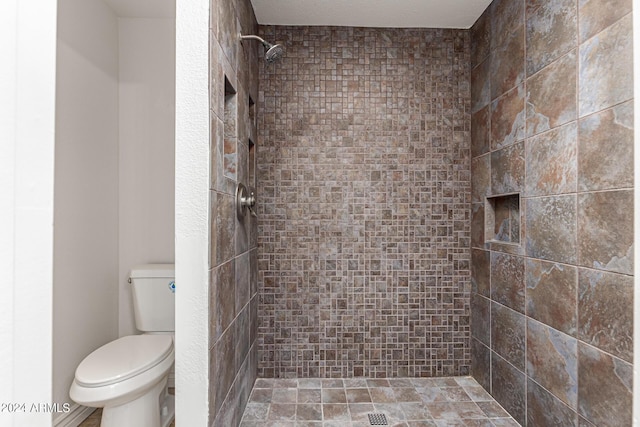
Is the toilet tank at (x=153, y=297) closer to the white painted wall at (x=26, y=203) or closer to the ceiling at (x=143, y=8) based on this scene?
the ceiling at (x=143, y=8)

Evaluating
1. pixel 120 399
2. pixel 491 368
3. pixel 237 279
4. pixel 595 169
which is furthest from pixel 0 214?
pixel 491 368

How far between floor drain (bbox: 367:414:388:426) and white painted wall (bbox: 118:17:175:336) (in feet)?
5.22

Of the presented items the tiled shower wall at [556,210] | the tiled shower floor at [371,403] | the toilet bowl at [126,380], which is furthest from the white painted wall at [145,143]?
the tiled shower wall at [556,210]

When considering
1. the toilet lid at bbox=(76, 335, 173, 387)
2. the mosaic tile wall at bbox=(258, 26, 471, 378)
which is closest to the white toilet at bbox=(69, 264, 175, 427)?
the toilet lid at bbox=(76, 335, 173, 387)

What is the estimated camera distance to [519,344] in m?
1.90

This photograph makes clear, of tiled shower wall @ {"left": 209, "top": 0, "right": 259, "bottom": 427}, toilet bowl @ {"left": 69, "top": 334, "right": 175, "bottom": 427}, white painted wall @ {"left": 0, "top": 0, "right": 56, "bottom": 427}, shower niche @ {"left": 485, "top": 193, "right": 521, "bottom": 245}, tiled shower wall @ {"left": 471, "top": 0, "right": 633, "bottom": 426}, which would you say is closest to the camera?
white painted wall @ {"left": 0, "top": 0, "right": 56, "bottom": 427}

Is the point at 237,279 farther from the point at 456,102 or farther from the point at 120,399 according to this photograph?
the point at 456,102

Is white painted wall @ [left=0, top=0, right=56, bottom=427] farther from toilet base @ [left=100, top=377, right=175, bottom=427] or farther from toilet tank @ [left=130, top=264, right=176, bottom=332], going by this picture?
toilet tank @ [left=130, top=264, right=176, bottom=332]

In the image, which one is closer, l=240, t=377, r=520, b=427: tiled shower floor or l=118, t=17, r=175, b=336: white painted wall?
l=240, t=377, r=520, b=427: tiled shower floor

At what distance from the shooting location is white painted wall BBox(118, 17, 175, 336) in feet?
8.08

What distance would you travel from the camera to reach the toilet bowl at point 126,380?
160 cm

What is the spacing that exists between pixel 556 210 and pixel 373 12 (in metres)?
1.62

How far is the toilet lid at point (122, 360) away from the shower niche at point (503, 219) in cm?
198

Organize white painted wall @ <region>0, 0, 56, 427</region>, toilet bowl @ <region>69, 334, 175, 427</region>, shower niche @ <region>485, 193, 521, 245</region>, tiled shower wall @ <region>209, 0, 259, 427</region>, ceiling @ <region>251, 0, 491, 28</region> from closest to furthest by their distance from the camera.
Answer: white painted wall @ <region>0, 0, 56, 427</region> < tiled shower wall @ <region>209, 0, 259, 427</region> < toilet bowl @ <region>69, 334, 175, 427</region> < shower niche @ <region>485, 193, 521, 245</region> < ceiling @ <region>251, 0, 491, 28</region>
